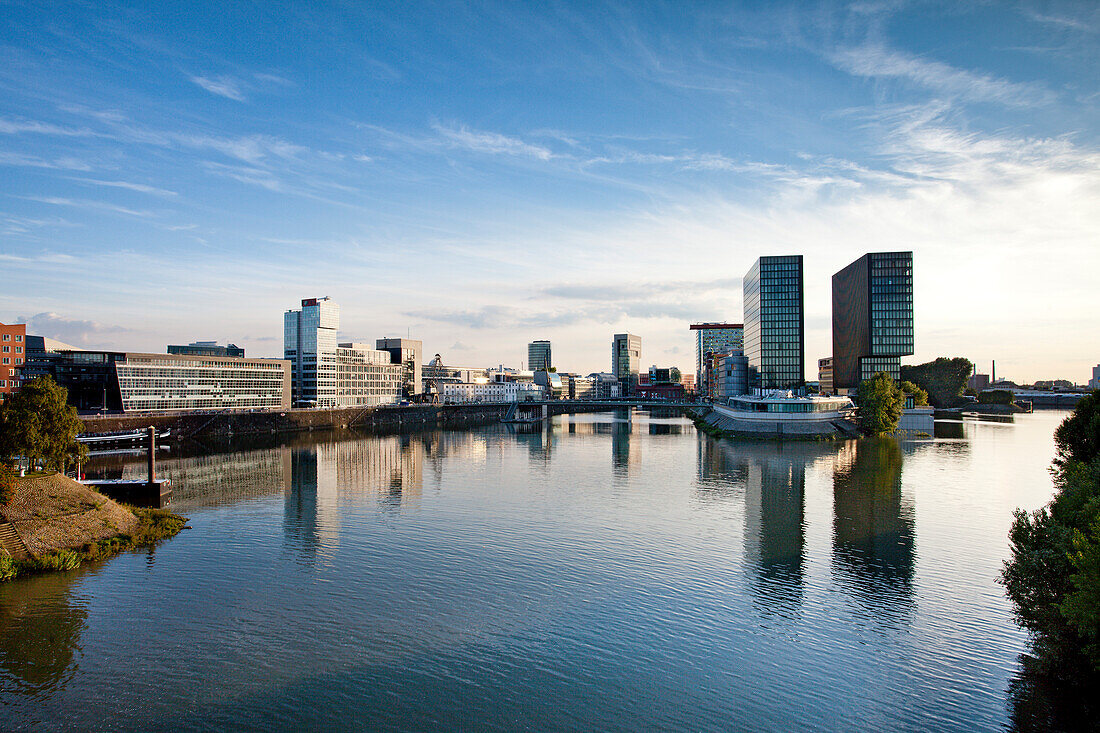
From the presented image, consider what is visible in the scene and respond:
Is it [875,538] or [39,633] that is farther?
[875,538]

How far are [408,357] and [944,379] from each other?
152m

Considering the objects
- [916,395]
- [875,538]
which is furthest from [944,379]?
[875,538]

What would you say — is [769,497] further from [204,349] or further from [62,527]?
[204,349]

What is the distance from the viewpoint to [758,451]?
81.5 metres

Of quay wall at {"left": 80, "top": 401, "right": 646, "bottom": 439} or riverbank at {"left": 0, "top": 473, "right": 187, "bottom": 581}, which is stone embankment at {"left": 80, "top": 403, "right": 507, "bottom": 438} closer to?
quay wall at {"left": 80, "top": 401, "right": 646, "bottom": 439}

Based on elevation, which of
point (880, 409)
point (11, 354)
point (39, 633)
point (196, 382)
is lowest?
point (39, 633)

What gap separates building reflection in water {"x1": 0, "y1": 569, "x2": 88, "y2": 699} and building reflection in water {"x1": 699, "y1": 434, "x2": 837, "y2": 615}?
85.5ft

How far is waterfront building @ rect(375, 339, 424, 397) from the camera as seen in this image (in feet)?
605

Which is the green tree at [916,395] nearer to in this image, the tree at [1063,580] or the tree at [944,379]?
the tree at [944,379]

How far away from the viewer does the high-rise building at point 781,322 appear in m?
159

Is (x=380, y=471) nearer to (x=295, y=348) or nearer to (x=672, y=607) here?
(x=672, y=607)

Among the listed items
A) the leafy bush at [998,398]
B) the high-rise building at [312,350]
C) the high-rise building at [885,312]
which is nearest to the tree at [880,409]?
the high-rise building at [885,312]

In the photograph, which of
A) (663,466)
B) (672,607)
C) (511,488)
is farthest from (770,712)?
(663,466)

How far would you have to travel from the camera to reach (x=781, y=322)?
16075 cm
